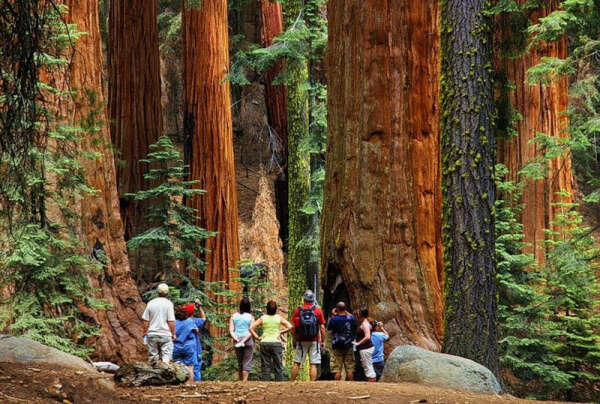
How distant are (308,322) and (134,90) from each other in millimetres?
8692

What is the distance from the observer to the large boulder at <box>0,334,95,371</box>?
21.3 feet

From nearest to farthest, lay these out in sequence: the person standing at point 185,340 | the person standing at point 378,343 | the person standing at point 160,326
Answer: the person standing at point 160,326 < the person standing at point 378,343 < the person standing at point 185,340

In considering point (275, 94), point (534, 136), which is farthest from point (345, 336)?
point (275, 94)

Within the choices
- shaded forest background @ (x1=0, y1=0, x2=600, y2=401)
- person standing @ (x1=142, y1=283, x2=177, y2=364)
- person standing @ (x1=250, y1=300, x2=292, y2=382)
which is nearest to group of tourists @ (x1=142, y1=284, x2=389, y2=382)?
person standing @ (x1=250, y1=300, x2=292, y2=382)

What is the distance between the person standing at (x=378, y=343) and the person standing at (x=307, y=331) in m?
0.76

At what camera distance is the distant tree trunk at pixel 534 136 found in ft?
50.0

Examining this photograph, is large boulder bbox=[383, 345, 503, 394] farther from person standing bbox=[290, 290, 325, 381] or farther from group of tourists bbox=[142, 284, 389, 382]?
person standing bbox=[290, 290, 325, 381]

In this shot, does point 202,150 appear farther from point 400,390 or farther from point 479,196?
point 400,390

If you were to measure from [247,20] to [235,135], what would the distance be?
15.9ft

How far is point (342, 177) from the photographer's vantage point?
950 cm

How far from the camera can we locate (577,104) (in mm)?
16906

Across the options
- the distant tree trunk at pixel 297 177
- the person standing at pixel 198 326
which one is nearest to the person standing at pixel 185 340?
the person standing at pixel 198 326

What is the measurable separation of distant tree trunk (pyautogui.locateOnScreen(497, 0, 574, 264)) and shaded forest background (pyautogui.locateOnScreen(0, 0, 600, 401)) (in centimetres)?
4

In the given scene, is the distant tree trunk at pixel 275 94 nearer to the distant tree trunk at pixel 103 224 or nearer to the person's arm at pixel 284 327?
the distant tree trunk at pixel 103 224
